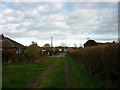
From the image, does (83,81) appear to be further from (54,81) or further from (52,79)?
(52,79)

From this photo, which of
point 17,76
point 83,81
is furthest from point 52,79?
point 17,76

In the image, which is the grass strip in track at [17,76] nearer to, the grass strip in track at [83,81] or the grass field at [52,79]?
the grass field at [52,79]

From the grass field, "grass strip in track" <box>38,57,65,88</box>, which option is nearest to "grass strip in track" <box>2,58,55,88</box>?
the grass field

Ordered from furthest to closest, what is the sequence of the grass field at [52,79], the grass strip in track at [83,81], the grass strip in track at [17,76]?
1. the grass strip in track at [17,76]
2. the grass field at [52,79]
3. the grass strip in track at [83,81]

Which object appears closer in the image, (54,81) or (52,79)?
(54,81)

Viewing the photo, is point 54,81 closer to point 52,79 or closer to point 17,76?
point 52,79

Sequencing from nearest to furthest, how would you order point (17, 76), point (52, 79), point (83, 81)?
point (83, 81), point (52, 79), point (17, 76)

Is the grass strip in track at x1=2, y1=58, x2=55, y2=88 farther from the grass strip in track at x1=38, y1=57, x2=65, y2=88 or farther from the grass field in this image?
the grass strip in track at x1=38, y1=57, x2=65, y2=88

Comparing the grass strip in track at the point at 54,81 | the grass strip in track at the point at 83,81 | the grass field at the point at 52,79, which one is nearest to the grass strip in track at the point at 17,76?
the grass field at the point at 52,79

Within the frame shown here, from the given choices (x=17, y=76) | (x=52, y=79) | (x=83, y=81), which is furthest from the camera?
(x=17, y=76)

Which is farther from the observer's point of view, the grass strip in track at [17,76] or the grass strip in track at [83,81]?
the grass strip in track at [17,76]

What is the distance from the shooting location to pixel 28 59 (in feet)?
88.2

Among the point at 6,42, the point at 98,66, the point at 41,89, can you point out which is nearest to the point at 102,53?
the point at 98,66

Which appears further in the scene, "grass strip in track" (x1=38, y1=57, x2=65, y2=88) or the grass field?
the grass field
